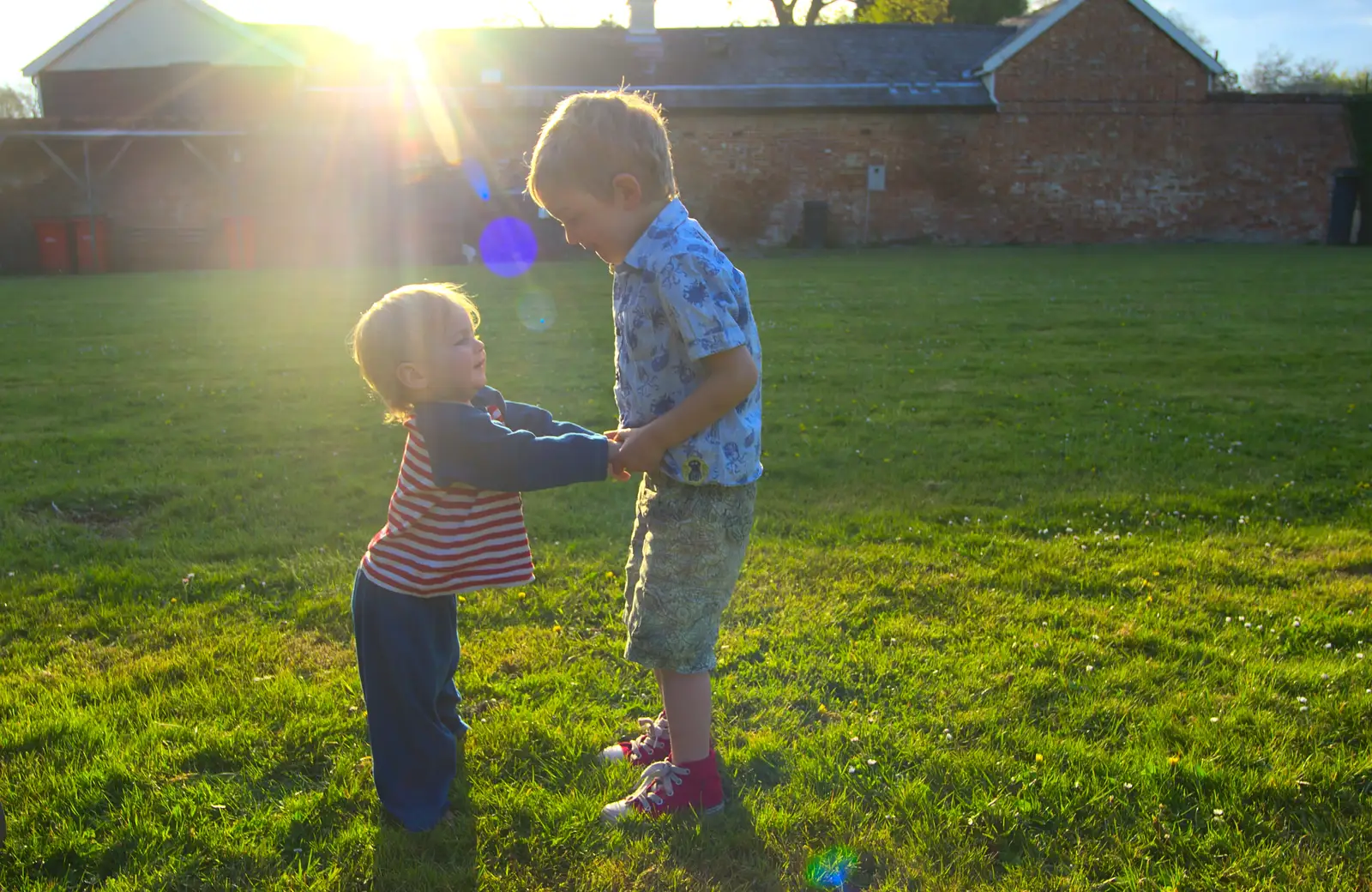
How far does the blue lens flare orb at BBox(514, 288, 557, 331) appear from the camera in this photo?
13117 millimetres

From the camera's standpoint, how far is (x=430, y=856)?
103 inches

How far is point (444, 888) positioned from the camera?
2.50 meters

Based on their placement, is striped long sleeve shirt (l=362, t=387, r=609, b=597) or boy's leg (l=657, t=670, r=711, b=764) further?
boy's leg (l=657, t=670, r=711, b=764)

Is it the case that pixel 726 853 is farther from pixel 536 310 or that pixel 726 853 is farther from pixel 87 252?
pixel 87 252

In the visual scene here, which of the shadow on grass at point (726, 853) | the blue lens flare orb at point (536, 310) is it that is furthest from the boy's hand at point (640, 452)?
the blue lens flare orb at point (536, 310)

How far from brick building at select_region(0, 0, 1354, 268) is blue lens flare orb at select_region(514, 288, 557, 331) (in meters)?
9.92

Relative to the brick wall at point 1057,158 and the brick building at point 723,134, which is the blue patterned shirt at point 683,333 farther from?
the brick wall at point 1057,158

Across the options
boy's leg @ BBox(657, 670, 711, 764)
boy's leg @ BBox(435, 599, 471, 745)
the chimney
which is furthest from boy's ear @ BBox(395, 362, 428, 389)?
the chimney

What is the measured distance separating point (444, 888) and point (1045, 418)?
6332 mm

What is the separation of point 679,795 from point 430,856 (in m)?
0.66

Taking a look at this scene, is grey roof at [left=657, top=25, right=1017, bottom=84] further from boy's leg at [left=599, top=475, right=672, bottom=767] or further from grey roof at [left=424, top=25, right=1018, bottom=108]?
boy's leg at [left=599, top=475, right=672, bottom=767]

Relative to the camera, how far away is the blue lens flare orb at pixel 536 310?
43.0ft

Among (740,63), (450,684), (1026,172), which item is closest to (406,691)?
(450,684)

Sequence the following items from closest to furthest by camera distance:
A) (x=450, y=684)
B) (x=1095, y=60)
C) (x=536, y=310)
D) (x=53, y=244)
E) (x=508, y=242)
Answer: (x=450, y=684) → (x=536, y=310) → (x=53, y=244) → (x=508, y=242) → (x=1095, y=60)
